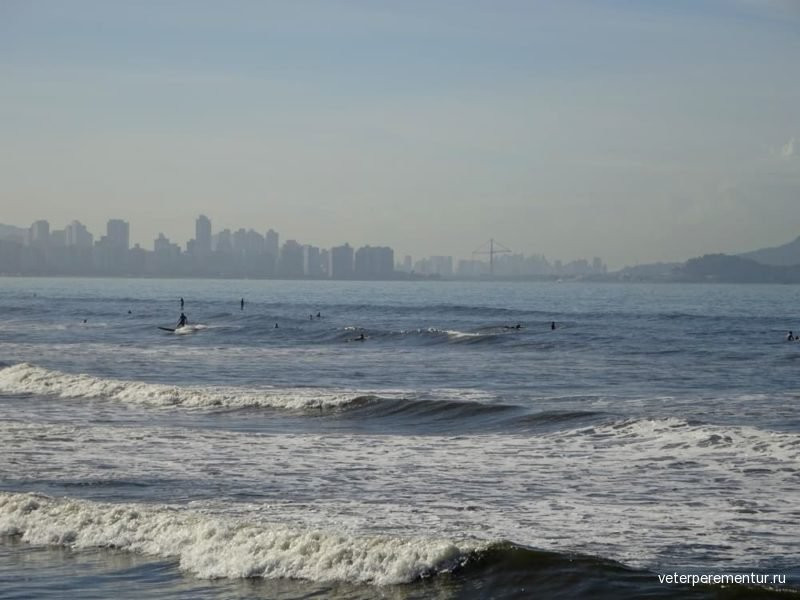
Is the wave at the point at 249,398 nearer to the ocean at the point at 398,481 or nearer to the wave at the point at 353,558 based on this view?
the ocean at the point at 398,481

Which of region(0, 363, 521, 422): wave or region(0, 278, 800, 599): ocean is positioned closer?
region(0, 278, 800, 599): ocean

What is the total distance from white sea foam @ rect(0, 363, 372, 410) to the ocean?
134 millimetres

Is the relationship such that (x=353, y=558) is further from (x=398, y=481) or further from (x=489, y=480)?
(x=489, y=480)

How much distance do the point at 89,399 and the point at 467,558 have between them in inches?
936

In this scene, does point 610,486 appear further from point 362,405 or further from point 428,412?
point 362,405

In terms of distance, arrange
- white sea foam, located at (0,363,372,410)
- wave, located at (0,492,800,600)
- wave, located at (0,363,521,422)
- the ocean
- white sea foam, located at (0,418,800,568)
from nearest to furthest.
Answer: wave, located at (0,492,800,600), the ocean, white sea foam, located at (0,418,800,568), wave, located at (0,363,521,422), white sea foam, located at (0,363,372,410)

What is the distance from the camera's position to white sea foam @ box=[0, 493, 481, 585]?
14.0 metres

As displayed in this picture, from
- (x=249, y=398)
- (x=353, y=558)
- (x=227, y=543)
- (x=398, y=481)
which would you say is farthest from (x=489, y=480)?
(x=249, y=398)

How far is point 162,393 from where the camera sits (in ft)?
114

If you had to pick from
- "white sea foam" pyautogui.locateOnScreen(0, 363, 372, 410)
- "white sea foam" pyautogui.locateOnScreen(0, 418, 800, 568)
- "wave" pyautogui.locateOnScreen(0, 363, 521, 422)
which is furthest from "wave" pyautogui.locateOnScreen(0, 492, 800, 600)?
"white sea foam" pyautogui.locateOnScreen(0, 363, 372, 410)

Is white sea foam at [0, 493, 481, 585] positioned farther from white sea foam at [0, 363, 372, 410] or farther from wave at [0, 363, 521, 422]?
white sea foam at [0, 363, 372, 410]

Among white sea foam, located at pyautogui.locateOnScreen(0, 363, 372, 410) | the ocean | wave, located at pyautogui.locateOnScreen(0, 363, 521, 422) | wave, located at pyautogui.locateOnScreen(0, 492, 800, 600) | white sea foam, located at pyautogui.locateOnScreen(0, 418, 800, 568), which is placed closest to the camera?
wave, located at pyautogui.locateOnScreen(0, 492, 800, 600)

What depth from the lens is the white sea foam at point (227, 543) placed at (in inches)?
552

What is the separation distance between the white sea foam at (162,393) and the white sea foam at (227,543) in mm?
15238
